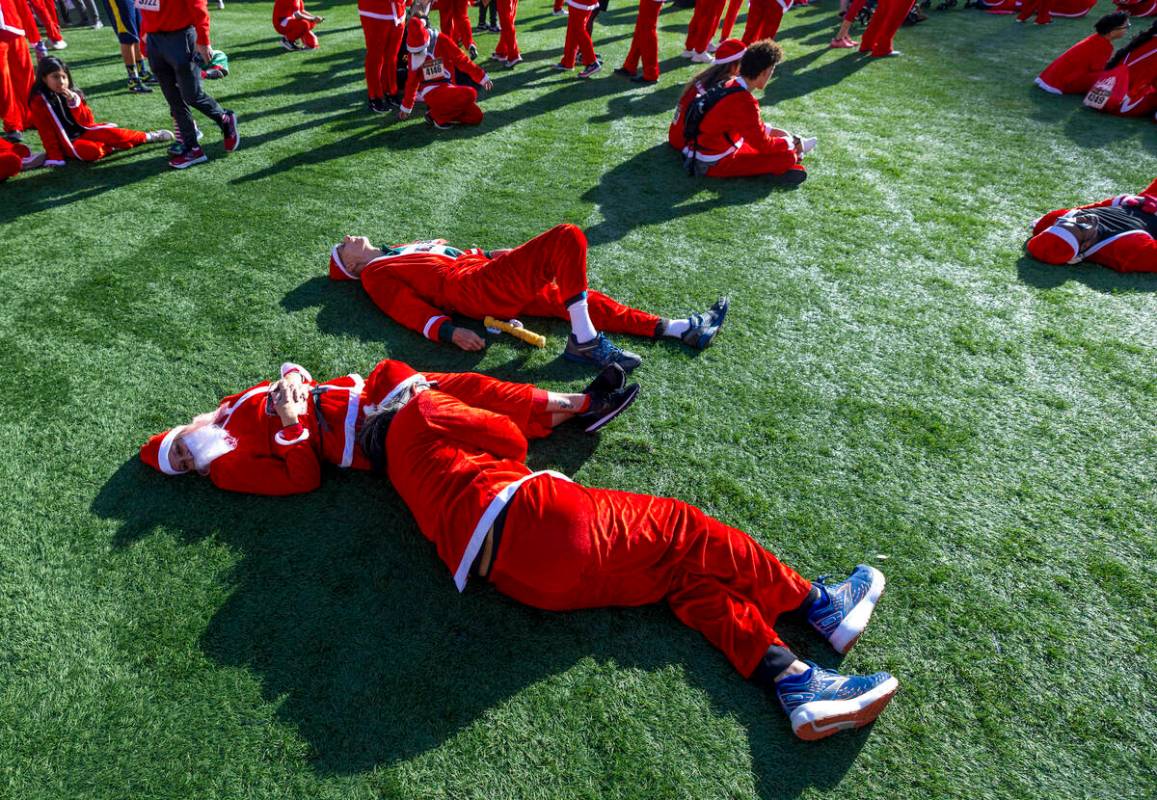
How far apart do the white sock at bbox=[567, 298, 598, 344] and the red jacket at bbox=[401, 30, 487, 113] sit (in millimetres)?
4518

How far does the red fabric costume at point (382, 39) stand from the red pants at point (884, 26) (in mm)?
7105

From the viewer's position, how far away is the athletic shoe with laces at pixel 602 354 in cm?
382

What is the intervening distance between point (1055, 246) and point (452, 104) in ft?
19.3

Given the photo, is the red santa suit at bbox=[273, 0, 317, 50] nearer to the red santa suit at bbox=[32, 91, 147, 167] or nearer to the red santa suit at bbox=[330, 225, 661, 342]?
the red santa suit at bbox=[32, 91, 147, 167]

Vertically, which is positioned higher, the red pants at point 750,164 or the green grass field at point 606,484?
the red pants at point 750,164

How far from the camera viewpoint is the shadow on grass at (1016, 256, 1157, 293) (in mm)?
4617

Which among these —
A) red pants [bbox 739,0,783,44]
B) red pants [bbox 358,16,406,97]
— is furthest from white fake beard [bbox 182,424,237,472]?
red pants [bbox 739,0,783,44]

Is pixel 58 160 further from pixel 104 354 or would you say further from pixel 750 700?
pixel 750 700

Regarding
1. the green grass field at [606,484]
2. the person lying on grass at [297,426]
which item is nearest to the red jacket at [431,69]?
the green grass field at [606,484]

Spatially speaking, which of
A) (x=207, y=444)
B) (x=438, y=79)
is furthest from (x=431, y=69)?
(x=207, y=444)

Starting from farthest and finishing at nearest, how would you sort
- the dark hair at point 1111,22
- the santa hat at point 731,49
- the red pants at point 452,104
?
the dark hair at point 1111,22, the santa hat at point 731,49, the red pants at point 452,104

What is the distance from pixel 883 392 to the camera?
12.2 feet

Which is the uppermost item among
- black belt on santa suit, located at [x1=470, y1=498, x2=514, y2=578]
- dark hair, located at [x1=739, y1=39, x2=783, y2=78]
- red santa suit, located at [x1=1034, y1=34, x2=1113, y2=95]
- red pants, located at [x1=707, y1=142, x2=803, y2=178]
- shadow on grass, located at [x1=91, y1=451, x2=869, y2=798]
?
dark hair, located at [x1=739, y1=39, x2=783, y2=78]

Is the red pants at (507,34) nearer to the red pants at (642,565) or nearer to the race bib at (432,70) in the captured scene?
the race bib at (432,70)
